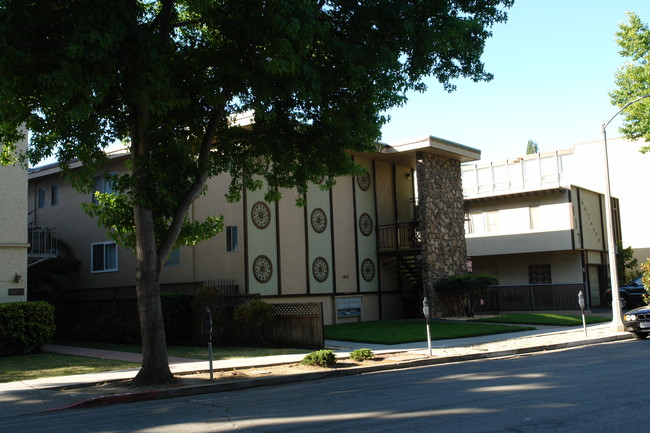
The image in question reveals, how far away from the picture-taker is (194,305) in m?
21.4

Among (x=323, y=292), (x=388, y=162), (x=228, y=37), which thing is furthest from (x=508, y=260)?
(x=228, y=37)

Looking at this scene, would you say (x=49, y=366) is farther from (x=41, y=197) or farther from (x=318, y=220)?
(x=41, y=197)

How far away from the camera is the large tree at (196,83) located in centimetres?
1139

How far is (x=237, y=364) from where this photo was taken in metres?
15.3

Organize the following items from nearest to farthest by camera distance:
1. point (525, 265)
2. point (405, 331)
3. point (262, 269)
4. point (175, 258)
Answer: point (405, 331), point (262, 269), point (175, 258), point (525, 265)

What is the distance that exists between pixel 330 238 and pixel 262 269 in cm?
395

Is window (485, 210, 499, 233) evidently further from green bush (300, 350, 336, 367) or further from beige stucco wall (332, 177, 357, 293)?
green bush (300, 350, 336, 367)

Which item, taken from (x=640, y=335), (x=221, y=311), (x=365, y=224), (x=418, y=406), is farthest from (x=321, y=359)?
(x=365, y=224)

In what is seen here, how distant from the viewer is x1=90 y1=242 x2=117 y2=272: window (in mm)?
27328

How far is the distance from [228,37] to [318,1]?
204cm

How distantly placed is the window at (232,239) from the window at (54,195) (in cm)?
1015

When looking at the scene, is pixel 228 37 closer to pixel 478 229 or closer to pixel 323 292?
pixel 323 292

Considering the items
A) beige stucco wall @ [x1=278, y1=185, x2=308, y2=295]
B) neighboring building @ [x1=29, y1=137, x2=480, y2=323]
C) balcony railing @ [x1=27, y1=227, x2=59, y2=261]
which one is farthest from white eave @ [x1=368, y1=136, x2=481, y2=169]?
balcony railing @ [x1=27, y1=227, x2=59, y2=261]

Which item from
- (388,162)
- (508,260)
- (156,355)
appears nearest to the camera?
(156,355)
